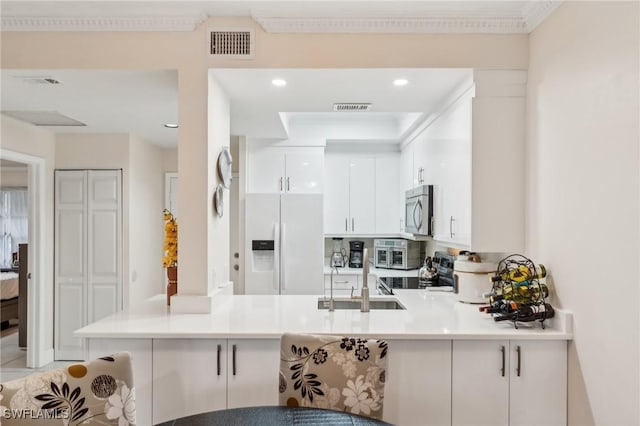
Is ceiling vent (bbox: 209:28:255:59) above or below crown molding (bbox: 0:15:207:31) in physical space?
below

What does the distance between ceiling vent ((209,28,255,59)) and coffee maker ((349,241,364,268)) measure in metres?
3.02

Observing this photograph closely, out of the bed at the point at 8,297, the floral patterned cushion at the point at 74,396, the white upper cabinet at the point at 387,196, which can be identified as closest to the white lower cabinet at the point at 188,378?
the floral patterned cushion at the point at 74,396

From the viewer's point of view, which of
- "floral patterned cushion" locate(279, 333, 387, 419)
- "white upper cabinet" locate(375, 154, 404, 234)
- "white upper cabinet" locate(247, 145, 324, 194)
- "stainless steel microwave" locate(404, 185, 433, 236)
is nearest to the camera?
"floral patterned cushion" locate(279, 333, 387, 419)

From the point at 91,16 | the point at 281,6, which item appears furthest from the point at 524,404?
the point at 91,16

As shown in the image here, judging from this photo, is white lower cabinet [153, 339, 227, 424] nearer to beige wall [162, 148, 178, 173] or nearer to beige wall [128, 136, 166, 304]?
beige wall [128, 136, 166, 304]

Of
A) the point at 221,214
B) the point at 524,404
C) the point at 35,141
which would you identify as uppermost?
the point at 35,141

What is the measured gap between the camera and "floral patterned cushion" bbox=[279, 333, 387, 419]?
1.63 m

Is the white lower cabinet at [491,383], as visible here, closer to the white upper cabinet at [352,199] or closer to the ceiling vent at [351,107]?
the ceiling vent at [351,107]

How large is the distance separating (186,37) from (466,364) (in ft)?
7.74

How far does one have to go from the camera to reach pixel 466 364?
6.73ft

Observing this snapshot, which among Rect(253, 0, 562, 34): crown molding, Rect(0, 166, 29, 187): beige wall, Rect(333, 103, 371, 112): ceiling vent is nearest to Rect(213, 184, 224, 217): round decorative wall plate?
Rect(253, 0, 562, 34): crown molding

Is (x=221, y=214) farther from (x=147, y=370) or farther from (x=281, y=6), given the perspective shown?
(x=281, y=6)

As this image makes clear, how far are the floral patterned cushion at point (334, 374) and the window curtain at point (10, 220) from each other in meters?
7.84

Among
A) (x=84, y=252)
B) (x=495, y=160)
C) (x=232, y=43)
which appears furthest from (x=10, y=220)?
(x=495, y=160)
